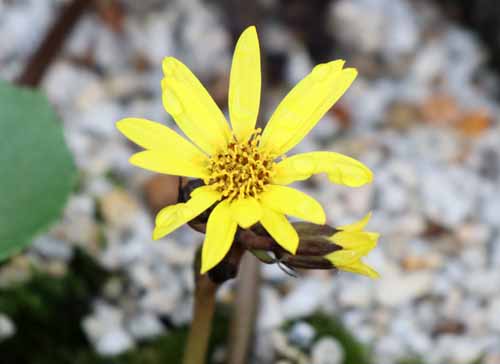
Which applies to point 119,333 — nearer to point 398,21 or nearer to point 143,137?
point 143,137

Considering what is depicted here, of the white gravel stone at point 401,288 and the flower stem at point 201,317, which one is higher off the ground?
the white gravel stone at point 401,288

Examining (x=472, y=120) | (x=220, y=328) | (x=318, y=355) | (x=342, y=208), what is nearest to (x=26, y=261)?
(x=220, y=328)

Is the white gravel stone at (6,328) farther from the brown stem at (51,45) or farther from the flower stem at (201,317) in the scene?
the brown stem at (51,45)

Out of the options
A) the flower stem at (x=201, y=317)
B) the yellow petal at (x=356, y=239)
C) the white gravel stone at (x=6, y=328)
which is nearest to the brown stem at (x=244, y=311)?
the flower stem at (x=201, y=317)

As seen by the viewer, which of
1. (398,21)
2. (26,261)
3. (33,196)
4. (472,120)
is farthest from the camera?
(398,21)

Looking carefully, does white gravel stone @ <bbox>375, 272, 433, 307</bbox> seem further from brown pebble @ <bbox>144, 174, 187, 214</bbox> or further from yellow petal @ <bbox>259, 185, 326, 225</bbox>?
yellow petal @ <bbox>259, 185, 326, 225</bbox>

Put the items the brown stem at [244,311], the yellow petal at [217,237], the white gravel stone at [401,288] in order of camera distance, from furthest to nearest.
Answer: the white gravel stone at [401,288], the brown stem at [244,311], the yellow petal at [217,237]

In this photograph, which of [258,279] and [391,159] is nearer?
[258,279]

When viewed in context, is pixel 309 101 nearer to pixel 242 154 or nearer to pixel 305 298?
pixel 242 154
